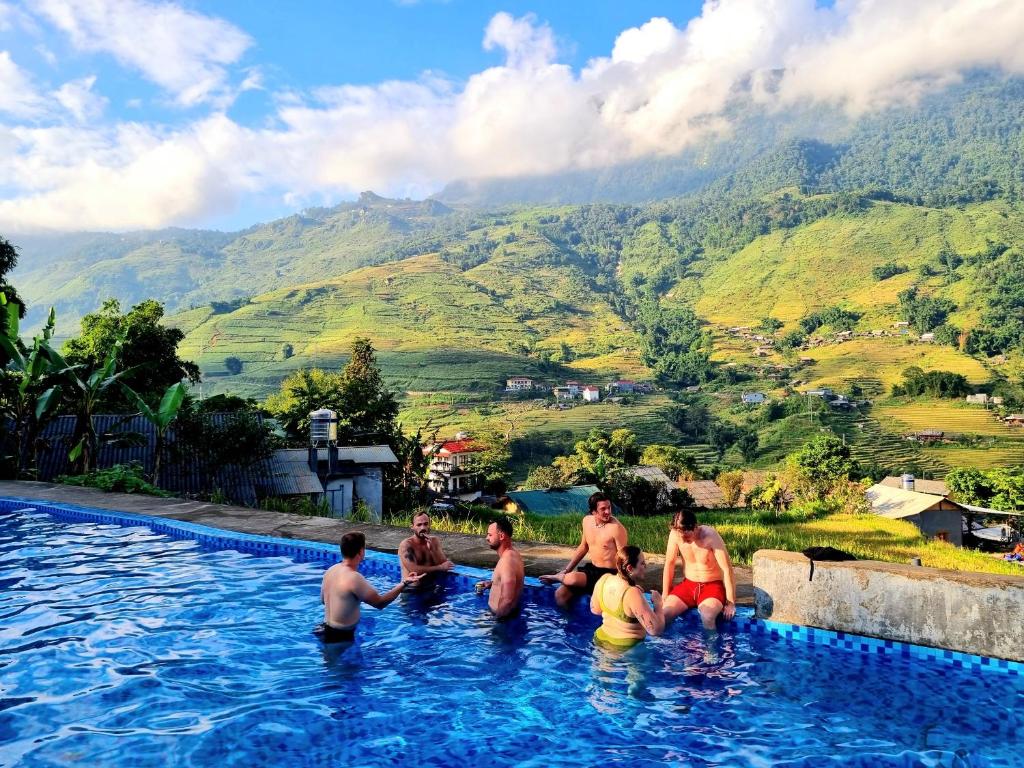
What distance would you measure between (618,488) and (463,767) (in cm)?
3262

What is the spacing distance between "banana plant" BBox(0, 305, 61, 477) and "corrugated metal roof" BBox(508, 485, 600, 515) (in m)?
21.7

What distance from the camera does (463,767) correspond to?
3.89 metres

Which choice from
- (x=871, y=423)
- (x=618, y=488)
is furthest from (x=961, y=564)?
(x=871, y=423)

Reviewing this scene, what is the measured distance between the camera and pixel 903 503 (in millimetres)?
30469

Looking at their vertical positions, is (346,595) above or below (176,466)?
below

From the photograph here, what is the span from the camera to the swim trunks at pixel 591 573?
20.1 ft

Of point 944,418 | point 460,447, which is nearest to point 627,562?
point 460,447

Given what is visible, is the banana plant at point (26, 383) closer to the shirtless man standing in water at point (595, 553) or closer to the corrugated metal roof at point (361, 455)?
the corrugated metal roof at point (361, 455)

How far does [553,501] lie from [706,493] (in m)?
18.9

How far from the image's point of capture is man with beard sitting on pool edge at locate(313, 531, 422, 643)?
5348 mm

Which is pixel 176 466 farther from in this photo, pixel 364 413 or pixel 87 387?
pixel 364 413

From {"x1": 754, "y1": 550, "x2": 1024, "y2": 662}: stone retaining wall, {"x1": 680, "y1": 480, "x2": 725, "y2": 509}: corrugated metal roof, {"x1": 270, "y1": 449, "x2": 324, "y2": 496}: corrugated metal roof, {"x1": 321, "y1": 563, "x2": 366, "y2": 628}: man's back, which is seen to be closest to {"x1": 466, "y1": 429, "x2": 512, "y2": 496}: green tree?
{"x1": 680, "y1": 480, "x2": 725, "y2": 509}: corrugated metal roof

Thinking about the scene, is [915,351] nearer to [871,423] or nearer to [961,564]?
[871,423]

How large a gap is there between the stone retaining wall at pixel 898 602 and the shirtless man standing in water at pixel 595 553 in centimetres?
125
